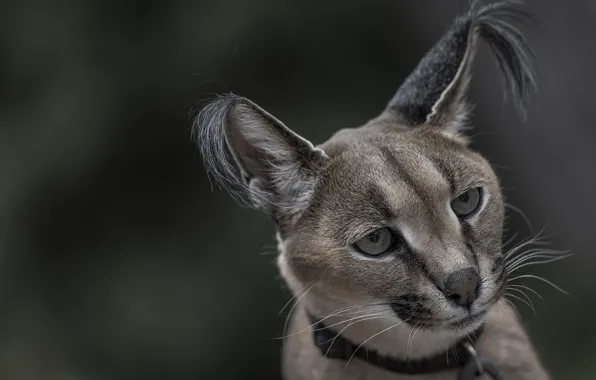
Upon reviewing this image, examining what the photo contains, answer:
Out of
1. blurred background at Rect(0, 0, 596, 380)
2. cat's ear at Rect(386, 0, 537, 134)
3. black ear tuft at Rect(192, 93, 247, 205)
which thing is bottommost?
blurred background at Rect(0, 0, 596, 380)

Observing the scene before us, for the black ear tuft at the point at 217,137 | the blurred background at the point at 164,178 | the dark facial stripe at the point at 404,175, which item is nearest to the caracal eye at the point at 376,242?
the dark facial stripe at the point at 404,175

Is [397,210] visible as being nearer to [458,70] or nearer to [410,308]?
[410,308]

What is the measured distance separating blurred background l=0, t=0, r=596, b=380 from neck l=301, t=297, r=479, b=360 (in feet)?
6.91

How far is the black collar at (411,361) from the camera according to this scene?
2359mm

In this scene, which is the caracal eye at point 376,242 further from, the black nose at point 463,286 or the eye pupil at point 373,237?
the black nose at point 463,286

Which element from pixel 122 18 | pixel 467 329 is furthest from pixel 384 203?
pixel 122 18

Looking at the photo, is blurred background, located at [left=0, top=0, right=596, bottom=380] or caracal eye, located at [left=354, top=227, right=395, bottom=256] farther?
blurred background, located at [left=0, top=0, right=596, bottom=380]

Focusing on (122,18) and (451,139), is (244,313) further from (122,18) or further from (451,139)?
(451,139)

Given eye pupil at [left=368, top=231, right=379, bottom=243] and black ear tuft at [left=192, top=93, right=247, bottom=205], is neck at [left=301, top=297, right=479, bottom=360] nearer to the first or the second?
eye pupil at [left=368, top=231, right=379, bottom=243]

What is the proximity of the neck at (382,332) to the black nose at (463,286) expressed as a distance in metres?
0.12

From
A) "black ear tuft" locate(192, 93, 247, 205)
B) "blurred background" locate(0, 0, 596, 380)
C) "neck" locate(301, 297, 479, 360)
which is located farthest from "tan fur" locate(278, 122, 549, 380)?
"blurred background" locate(0, 0, 596, 380)

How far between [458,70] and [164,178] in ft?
8.44

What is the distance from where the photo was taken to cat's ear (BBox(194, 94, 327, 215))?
2.23 meters

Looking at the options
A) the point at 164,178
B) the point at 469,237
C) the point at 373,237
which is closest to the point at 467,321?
the point at 469,237
